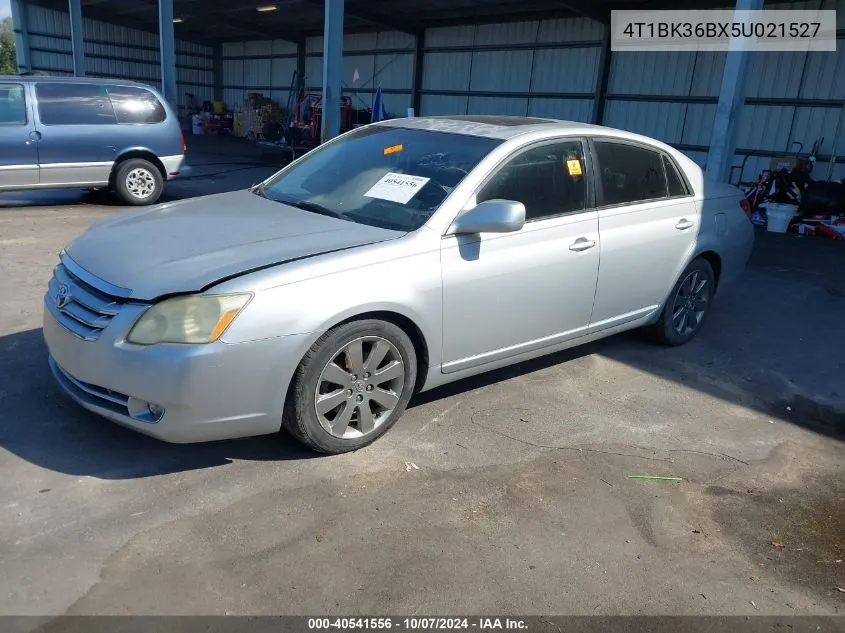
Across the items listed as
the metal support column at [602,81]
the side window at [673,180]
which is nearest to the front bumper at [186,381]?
the side window at [673,180]

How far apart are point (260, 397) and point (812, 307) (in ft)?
19.2

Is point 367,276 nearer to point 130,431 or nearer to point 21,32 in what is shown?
point 130,431

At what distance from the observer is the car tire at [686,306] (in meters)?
5.08

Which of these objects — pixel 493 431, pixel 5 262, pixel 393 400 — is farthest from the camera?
→ pixel 5 262

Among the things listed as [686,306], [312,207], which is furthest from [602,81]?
[312,207]

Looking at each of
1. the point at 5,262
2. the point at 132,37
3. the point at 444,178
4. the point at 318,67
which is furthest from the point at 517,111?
the point at 132,37

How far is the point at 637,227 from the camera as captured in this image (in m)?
4.48

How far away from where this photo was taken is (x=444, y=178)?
→ 3771 mm

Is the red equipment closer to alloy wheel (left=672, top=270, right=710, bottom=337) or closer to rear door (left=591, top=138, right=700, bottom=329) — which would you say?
alloy wheel (left=672, top=270, right=710, bottom=337)

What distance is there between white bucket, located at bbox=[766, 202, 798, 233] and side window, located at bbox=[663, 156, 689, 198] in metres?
6.87

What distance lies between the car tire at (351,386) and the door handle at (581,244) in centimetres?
124

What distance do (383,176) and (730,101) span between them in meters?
7.86

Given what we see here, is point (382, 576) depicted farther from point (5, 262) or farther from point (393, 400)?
point (5, 262)

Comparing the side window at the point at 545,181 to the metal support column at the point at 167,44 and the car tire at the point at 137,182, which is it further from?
the metal support column at the point at 167,44
